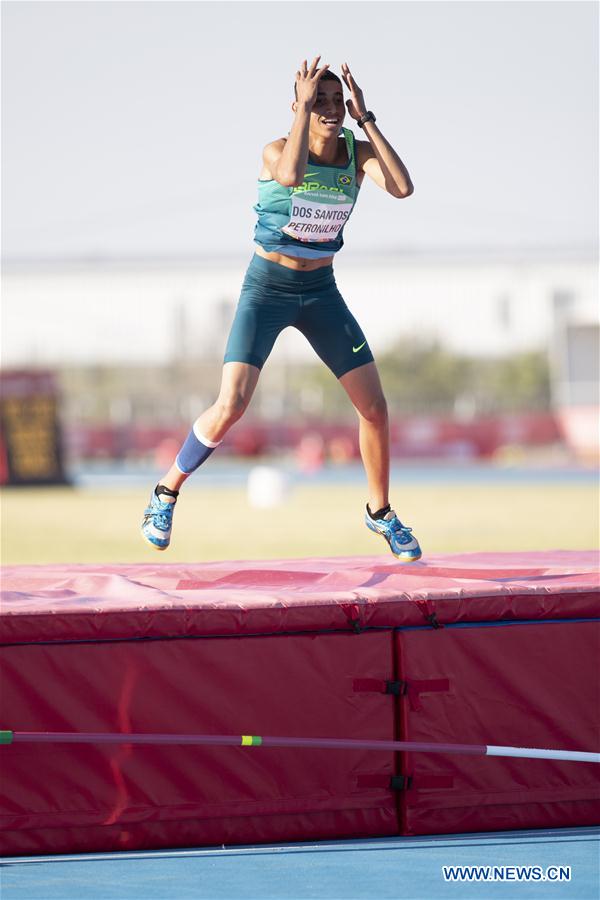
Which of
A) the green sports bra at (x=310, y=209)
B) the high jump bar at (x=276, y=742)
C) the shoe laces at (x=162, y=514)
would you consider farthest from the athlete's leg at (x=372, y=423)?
the high jump bar at (x=276, y=742)

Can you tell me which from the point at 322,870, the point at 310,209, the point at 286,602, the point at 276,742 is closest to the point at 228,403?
the point at 310,209

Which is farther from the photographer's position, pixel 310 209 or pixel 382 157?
pixel 310 209

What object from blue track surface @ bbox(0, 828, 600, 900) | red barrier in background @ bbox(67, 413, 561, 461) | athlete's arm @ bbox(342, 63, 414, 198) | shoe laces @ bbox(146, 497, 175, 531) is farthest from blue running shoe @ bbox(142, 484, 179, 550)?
red barrier in background @ bbox(67, 413, 561, 461)

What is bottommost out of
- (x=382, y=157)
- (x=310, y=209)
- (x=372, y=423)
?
(x=372, y=423)

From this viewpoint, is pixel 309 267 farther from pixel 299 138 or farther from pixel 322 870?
pixel 322 870

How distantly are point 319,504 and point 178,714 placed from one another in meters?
15.0

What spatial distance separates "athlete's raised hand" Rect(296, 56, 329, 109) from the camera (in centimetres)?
505

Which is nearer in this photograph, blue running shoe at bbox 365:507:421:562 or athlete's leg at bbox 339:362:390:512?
athlete's leg at bbox 339:362:390:512

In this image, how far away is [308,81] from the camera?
5.11 metres

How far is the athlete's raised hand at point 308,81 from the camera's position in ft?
16.6

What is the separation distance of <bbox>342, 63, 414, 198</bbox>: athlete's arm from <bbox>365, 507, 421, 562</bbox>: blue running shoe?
1.47 metres

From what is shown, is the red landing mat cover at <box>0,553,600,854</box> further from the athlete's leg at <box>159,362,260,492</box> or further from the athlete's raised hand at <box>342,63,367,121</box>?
the athlete's raised hand at <box>342,63,367,121</box>

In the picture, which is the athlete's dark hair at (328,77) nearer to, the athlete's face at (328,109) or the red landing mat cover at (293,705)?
the athlete's face at (328,109)

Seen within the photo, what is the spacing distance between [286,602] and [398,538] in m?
1.19
